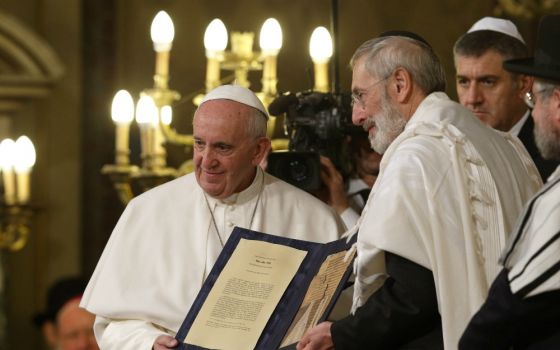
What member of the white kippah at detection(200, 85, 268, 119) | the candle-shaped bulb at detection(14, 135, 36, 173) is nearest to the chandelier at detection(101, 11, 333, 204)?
the candle-shaped bulb at detection(14, 135, 36, 173)

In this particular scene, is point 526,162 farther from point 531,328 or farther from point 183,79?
point 183,79

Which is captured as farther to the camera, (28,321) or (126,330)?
(28,321)

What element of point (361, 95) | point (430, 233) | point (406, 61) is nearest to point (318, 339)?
point (430, 233)

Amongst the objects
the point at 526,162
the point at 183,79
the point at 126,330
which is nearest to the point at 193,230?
the point at 126,330

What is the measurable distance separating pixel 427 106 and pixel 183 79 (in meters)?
5.40

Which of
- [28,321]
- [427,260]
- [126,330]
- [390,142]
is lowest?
[28,321]

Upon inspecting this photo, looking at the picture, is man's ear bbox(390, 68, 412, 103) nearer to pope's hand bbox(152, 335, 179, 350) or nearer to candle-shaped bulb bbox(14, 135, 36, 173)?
pope's hand bbox(152, 335, 179, 350)

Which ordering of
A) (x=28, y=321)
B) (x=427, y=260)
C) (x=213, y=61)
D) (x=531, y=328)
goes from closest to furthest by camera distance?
1. (x=531, y=328)
2. (x=427, y=260)
3. (x=213, y=61)
4. (x=28, y=321)

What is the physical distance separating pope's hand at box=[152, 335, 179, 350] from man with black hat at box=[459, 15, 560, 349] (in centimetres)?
109

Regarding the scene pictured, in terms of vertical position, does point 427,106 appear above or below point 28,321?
above

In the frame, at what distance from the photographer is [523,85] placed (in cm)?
535

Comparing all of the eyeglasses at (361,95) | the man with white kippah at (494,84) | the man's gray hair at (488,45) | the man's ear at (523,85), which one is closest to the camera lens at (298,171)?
the man with white kippah at (494,84)

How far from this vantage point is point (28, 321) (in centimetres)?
942

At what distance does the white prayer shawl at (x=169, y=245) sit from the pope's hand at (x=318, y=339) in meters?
0.66
